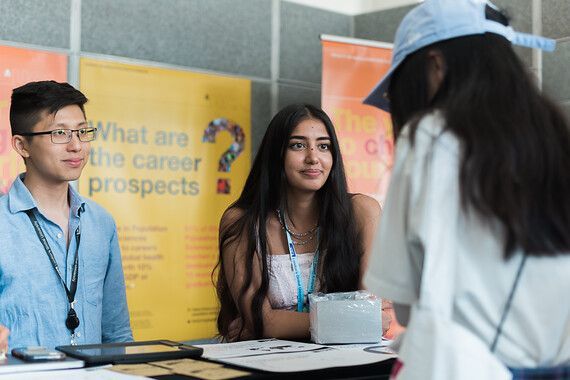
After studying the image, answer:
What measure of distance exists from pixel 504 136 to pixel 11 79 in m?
3.19

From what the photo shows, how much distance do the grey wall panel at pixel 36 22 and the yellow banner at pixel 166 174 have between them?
0.20 meters

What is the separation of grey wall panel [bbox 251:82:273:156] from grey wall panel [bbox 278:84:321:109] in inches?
3.7

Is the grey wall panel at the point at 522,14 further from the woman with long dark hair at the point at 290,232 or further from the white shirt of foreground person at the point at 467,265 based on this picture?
the white shirt of foreground person at the point at 467,265

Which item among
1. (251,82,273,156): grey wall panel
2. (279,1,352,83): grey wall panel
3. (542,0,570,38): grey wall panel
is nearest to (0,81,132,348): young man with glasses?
(251,82,273,156): grey wall panel

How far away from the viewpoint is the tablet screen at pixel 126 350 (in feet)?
Answer: 5.96

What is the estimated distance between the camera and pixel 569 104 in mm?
4262

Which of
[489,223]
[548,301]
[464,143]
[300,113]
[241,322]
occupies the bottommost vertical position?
[241,322]

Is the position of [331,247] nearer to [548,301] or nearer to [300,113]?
[300,113]

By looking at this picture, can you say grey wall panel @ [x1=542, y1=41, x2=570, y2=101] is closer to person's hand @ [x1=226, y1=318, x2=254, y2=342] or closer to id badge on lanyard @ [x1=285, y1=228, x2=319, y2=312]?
id badge on lanyard @ [x1=285, y1=228, x2=319, y2=312]

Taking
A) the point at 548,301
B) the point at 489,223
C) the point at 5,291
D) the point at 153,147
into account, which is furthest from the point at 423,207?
the point at 153,147

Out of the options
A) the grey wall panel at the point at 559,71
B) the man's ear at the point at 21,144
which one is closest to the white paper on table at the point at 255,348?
the man's ear at the point at 21,144

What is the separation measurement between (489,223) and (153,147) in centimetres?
340

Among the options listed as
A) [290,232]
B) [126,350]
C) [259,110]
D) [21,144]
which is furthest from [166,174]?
[126,350]

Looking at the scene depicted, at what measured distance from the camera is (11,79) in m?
3.88
